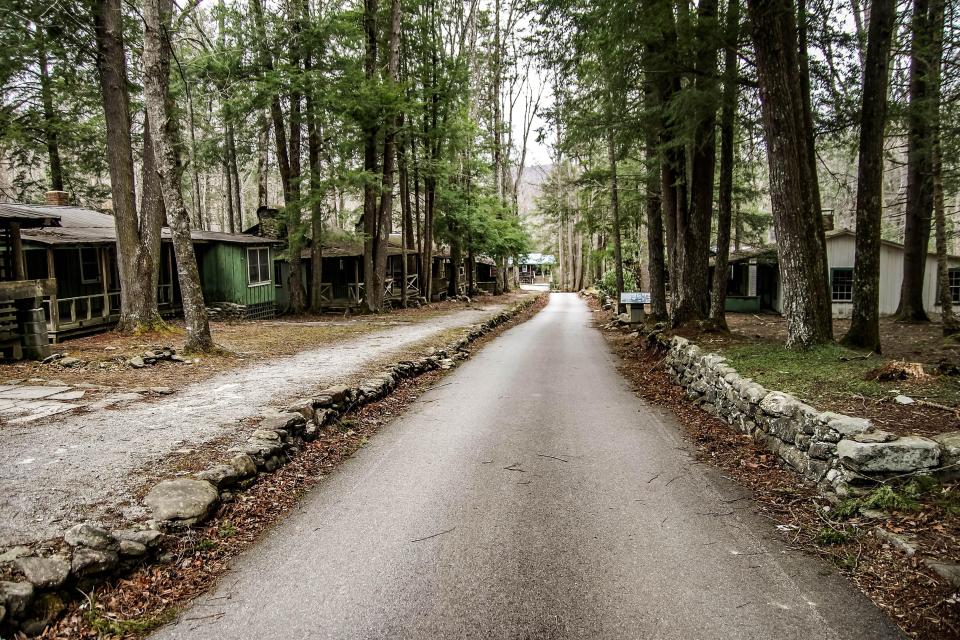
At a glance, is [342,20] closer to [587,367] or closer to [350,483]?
[587,367]

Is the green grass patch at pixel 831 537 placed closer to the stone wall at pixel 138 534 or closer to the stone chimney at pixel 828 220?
the stone wall at pixel 138 534

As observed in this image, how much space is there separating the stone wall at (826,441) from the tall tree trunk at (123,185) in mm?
13025

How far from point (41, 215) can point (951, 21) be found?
60.0ft

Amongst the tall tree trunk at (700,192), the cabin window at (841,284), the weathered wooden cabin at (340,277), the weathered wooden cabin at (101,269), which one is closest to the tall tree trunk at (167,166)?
the weathered wooden cabin at (101,269)

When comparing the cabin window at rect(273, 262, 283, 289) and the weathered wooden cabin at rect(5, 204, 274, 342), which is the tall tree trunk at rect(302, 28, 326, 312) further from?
the cabin window at rect(273, 262, 283, 289)

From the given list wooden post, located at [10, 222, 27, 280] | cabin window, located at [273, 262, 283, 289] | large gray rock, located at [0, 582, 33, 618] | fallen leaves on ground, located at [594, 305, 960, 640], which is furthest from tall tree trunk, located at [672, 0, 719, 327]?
cabin window, located at [273, 262, 283, 289]

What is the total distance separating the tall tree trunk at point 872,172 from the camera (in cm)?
868

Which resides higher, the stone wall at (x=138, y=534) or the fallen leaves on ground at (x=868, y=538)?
the stone wall at (x=138, y=534)

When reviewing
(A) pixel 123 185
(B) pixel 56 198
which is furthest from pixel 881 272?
(B) pixel 56 198

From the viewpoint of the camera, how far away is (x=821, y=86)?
10898 mm

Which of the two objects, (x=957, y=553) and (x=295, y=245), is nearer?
(x=957, y=553)

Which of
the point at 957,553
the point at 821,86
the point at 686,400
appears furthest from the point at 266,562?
the point at 821,86

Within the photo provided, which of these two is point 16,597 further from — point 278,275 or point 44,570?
point 278,275

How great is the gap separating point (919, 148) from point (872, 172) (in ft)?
20.2
